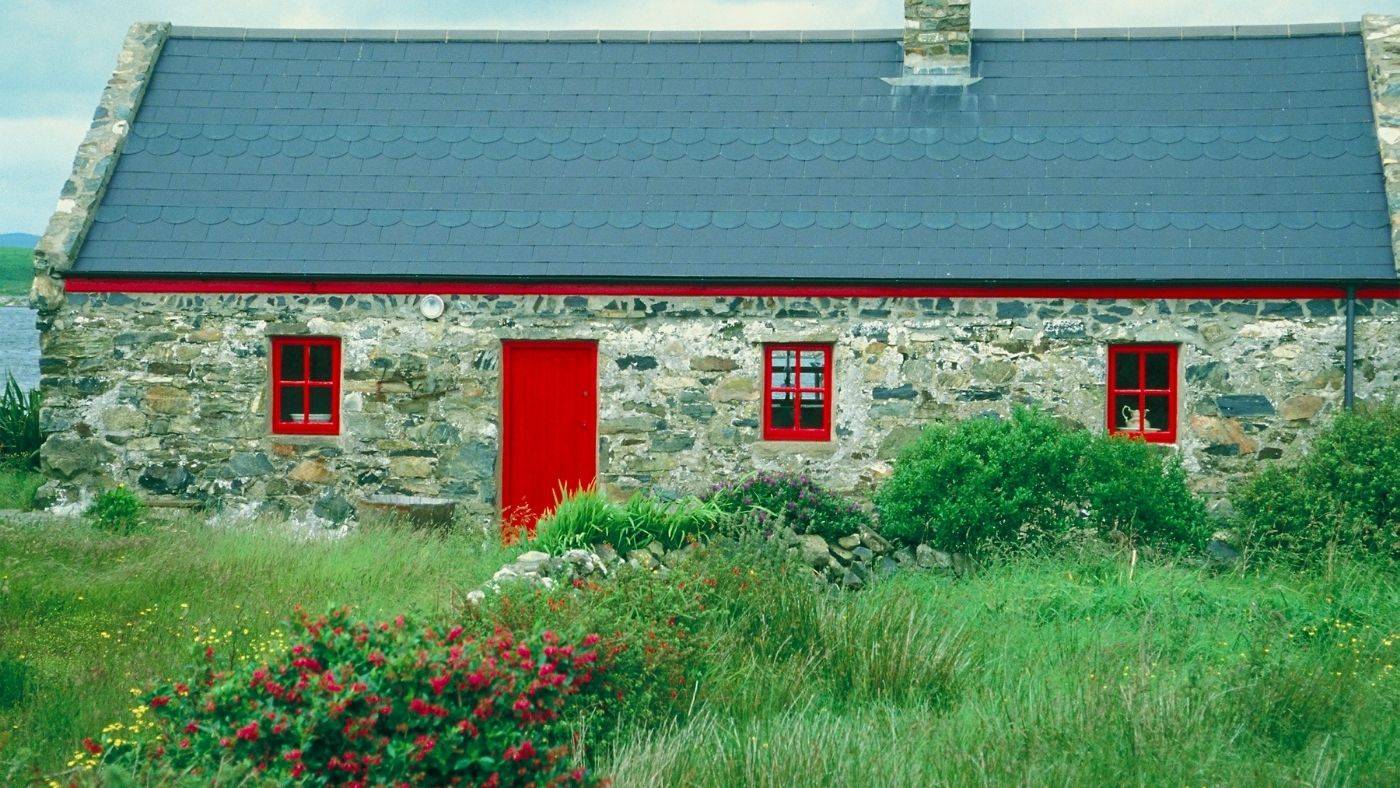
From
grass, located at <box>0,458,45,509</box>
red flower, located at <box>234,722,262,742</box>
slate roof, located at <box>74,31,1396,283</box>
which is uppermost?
slate roof, located at <box>74,31,1396,283</box>

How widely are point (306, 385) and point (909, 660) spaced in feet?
26.6

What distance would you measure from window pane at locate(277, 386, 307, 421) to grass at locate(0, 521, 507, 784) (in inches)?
69.5

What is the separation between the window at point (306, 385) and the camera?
13.3m

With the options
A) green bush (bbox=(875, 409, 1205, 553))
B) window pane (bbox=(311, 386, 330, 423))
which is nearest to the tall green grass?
green bush (bbox=(875, 409, 1205, 553))

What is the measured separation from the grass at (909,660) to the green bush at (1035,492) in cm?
51

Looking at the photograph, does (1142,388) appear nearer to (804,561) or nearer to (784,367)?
(784,367)

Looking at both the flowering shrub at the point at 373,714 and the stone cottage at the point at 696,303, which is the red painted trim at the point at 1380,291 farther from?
the flowering shrub at the point at 373,714

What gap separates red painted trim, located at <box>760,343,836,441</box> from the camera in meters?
13.1

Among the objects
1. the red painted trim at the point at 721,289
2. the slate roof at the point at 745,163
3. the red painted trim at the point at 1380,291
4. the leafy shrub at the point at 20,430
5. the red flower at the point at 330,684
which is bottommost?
the red flower at the point at 330,684

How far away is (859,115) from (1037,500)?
5460 mm

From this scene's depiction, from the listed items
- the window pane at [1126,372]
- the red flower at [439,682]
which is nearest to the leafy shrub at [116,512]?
the red flower at [439,682]

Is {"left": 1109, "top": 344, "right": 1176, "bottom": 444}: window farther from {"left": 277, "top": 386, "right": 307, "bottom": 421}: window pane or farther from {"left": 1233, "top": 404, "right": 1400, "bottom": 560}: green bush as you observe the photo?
{"left": 277, "top": 386, "right": 307, "bottom": 421}: window pane

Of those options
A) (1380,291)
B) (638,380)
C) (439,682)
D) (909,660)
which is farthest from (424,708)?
(1380,291)

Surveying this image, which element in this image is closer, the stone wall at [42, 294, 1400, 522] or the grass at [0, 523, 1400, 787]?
the grass at [0, 523, 1400, 787]
